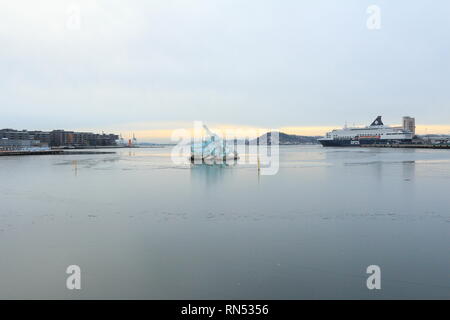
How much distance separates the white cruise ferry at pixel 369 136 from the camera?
103875 millimetres

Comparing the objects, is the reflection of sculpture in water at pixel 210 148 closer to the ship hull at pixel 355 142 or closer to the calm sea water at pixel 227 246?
the calm sea water at pixel 227 246

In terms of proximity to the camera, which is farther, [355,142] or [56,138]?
[56,138]

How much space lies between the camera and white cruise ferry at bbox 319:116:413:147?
10388 cm

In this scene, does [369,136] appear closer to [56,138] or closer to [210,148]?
[210,148]

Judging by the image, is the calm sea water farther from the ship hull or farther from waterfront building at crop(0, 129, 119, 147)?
waterfront building at crop(0, 129, 119, 147)

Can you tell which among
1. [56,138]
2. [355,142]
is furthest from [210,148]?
[56,138]

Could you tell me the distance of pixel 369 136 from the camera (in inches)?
4264
